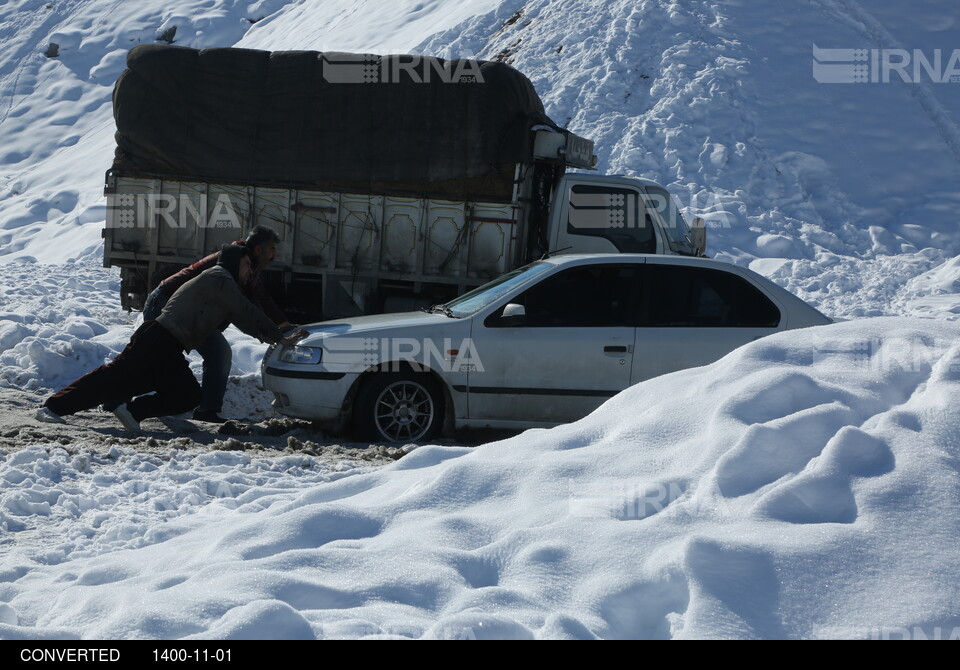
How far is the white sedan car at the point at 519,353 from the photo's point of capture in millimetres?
6887

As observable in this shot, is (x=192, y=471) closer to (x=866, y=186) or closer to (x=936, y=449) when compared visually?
(x=936, y=449)

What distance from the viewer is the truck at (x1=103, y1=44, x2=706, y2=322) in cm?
1024

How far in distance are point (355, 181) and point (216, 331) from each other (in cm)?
347

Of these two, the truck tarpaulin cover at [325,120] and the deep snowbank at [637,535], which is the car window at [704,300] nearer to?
the deep snowbank at [637,535]

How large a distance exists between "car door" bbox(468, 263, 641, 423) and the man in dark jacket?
1.59m

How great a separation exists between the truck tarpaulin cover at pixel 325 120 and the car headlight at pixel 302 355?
380 centimetres

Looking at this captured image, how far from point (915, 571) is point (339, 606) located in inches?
74.5

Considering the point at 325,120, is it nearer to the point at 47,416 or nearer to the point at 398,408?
the point at 398,408

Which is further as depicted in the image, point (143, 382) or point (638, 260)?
point (638, 260)

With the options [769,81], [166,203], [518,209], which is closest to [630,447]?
[518,209]

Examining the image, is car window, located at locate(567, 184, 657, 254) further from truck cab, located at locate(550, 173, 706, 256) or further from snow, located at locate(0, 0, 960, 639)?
snow, located at locate(0, 0, 960, 639)

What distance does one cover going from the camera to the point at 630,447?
4.28 m

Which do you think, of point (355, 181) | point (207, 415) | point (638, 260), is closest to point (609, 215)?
point (355, 181)

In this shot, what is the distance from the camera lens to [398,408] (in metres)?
6.96
